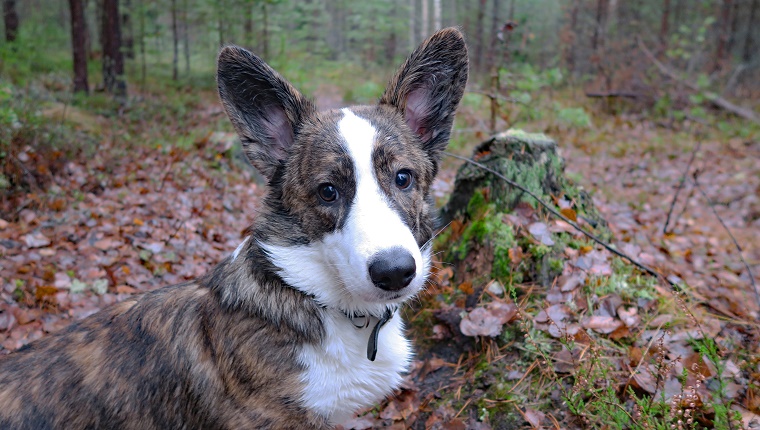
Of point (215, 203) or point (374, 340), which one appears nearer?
point (374, 340)

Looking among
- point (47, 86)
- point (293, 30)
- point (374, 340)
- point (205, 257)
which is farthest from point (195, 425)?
point (293, 30)

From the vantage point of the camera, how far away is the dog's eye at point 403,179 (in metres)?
2.82

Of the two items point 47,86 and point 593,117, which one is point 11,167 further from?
point 593,117

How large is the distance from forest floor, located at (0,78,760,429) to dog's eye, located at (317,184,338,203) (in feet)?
4.68

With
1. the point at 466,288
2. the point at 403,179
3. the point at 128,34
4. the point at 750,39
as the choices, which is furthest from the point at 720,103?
the point at 128,34

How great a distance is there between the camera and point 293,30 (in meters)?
17.1

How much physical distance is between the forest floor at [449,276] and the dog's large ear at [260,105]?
6.23 ft

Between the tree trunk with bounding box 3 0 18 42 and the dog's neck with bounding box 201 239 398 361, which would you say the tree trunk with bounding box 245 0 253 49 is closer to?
the tree trunk with bounding box 3 0 18 42

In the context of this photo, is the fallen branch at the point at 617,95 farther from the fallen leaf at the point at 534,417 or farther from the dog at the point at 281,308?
the fallen leaf at the point at 534,417

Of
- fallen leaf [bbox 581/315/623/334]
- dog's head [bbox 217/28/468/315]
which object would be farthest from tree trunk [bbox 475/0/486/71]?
fallen leaf [bbox 581/315/623/334]

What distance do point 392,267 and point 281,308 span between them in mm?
730

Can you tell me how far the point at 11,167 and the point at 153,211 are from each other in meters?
1.51

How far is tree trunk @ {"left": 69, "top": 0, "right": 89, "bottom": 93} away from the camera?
11.2 metres

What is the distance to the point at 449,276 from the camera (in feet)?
14.4
